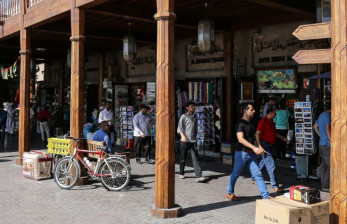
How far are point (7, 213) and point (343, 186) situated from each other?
18.0 ft

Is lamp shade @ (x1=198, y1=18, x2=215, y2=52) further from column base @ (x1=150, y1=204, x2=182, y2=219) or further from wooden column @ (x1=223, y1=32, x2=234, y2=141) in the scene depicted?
column base @ (x1=150, y1=204, x2=182, y2=219)

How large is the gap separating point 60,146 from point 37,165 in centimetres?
86

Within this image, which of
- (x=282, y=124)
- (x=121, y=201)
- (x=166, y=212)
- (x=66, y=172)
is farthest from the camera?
(x=282, y=124)

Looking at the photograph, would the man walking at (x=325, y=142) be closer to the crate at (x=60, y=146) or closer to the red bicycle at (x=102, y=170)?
the red bicycle at (x=102, y=170)

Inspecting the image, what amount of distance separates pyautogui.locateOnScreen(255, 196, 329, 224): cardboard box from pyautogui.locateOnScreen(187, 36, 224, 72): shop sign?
9367mm

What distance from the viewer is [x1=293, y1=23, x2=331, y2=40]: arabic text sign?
5.02m

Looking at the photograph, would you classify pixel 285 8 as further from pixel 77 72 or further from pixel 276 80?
pixel 77 72

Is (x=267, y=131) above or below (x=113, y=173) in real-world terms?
above

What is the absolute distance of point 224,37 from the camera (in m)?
13.2

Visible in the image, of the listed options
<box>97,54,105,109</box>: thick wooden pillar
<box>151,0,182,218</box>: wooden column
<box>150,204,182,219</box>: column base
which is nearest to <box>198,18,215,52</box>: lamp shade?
<box>151,0,182,218</box>: wooden column

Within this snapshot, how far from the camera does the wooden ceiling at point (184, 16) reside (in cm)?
1045

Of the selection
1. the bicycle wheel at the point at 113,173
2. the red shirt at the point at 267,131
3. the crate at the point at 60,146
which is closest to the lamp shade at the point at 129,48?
the crate at the point at 60,146

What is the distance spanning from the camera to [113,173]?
867 cm

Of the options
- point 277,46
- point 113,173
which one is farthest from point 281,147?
point 113,173
